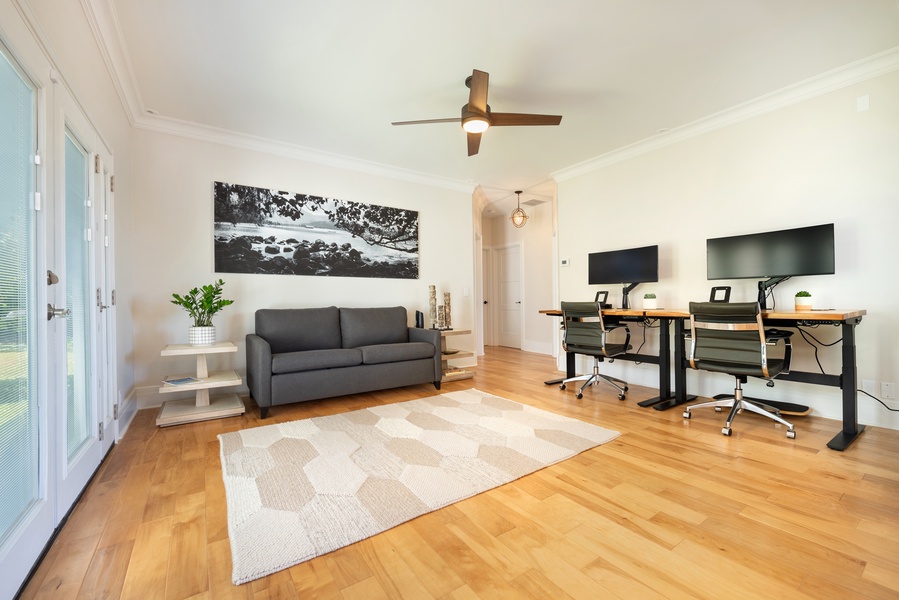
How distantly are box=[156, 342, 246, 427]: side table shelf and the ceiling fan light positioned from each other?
2.54 metres

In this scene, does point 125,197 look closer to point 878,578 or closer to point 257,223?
point 257,223

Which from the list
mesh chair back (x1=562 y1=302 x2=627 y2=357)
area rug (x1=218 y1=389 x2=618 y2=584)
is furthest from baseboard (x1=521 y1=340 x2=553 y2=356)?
area rug (x1=218 y1=389 x2=618 y2=584)

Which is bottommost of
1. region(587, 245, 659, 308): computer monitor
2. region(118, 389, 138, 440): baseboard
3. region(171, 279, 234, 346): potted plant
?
region(118, 389, 138, 440): baseboard

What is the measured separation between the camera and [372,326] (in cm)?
414

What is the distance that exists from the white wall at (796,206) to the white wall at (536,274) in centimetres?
204

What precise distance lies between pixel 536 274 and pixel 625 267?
8.81 feet

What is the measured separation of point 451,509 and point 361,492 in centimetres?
A: 46

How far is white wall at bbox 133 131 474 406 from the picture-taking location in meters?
3.43

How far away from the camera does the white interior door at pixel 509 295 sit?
7.29 m

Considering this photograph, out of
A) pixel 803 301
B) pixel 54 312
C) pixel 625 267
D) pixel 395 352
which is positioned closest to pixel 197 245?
pixel 395 352

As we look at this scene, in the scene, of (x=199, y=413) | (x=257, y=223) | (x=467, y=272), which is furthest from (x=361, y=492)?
(x=467, y=272)

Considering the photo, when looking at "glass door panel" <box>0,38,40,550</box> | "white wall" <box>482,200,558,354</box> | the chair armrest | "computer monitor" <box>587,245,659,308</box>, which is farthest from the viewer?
"white wall" <box>482,200,558,354</box>

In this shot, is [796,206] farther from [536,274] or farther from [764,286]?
[536,274]

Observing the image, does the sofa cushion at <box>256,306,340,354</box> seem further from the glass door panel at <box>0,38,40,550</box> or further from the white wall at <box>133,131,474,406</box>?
the glass door panel at <box>0,38,40,550</box>
